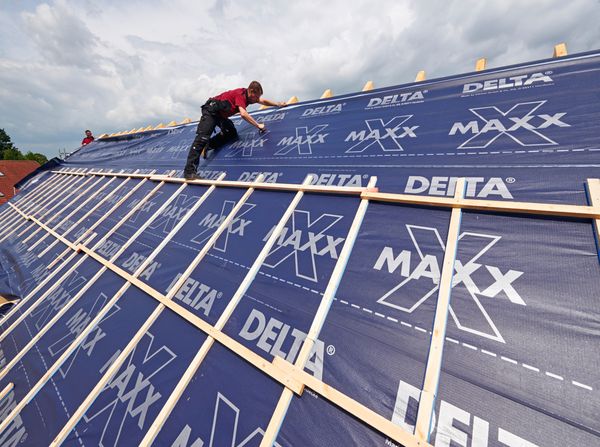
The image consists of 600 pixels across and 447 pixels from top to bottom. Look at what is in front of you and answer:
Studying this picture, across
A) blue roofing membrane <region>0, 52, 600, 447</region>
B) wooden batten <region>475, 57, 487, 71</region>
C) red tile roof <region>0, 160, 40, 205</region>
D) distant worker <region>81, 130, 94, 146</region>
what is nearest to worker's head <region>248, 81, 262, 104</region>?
blue roofing membrane <region>0, 52, 600, 447</region>

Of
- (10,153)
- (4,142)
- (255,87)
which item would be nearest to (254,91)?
(255,87)

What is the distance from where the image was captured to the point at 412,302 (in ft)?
6.55

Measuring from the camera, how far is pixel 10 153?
55938 millimetres

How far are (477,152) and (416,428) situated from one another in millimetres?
2724

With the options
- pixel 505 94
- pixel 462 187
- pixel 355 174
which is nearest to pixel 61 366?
pixel 355 174

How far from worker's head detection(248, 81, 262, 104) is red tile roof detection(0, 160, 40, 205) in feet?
125

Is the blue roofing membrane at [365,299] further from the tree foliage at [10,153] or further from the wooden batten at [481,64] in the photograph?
the tree foliage at [10,153]

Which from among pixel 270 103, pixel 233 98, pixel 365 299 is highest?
pixel 270 103

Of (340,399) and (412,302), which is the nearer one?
(340,399)

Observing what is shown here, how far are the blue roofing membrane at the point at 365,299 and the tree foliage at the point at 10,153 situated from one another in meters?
73.9

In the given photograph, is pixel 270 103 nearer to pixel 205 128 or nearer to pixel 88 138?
pixel 205 128

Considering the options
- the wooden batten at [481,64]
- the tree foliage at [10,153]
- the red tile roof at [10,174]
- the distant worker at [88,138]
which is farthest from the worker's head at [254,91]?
the tree foliage at [10,153]

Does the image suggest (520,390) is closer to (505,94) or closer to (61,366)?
(505,94)

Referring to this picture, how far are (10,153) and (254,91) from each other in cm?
8158
